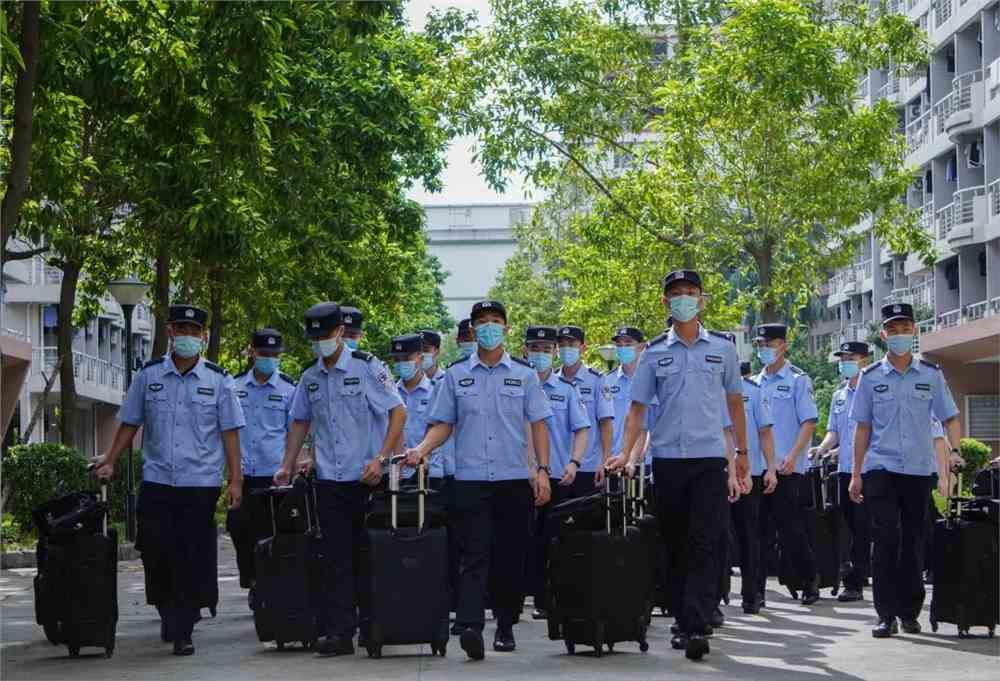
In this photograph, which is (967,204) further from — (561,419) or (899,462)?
(899,462)

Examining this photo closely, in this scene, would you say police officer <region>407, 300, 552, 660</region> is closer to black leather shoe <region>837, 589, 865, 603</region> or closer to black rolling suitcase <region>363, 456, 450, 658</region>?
black rolling suitcase <region>363, 456, 450, 658</region>

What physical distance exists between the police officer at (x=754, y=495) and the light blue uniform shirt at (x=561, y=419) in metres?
1.32

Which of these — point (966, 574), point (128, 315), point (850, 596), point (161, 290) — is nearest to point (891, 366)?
point (966, 574)

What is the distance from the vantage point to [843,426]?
17.2m

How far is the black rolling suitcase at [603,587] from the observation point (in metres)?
11.2

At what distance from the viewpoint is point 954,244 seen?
166ft

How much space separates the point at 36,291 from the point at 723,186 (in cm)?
3487

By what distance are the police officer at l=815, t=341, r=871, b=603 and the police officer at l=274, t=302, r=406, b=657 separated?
485 centimetres

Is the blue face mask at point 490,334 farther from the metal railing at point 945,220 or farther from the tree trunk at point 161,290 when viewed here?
the metal railing at point 945,220

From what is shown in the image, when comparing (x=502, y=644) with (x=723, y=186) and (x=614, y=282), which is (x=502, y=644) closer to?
(x=723, y=186)

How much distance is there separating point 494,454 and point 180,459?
195 cm

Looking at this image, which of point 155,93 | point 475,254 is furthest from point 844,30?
point 475,254

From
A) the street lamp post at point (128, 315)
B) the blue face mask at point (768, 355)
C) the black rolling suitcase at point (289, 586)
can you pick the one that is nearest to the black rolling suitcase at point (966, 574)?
the blue face mask at point (768, 355)

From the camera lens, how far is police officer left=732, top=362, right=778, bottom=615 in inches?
584
